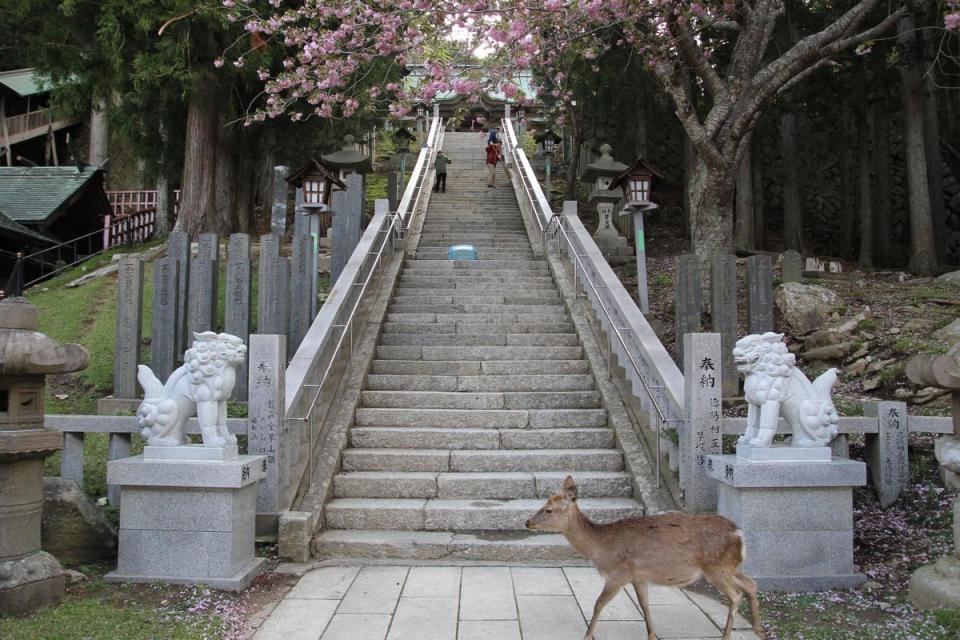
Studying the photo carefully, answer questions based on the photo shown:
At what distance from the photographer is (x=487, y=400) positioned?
7.52 m

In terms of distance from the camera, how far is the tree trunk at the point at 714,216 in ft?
32.3

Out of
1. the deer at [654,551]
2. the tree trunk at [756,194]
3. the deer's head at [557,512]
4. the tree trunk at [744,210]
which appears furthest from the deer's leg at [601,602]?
the tree trunk at [756,194]

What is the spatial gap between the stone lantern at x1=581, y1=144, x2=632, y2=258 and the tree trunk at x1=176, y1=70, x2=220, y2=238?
26.2 ft

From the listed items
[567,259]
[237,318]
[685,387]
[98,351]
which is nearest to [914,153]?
[567,259]

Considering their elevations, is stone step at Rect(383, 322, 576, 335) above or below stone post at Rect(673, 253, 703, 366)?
below

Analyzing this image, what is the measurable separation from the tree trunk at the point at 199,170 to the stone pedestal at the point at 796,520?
12.7 metres

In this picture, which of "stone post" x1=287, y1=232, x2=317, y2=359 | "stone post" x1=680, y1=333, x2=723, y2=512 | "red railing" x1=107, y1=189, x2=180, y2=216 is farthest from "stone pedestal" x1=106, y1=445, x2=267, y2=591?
"red railing" x1=107, y1=189, x2=180, y2=216

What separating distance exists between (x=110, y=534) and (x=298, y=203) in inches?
241

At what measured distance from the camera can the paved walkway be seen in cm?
411

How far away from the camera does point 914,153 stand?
47.5ft

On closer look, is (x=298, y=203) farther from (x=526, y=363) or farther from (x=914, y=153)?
(x=914, y=153)

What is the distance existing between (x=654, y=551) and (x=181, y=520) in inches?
122

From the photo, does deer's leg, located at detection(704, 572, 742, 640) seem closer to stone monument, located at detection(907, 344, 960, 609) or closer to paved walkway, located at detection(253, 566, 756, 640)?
paved walkway, located at detection(253, 566, 756, 640)

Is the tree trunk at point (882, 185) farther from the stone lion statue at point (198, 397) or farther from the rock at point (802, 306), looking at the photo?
the stone lion statue at point (198, 397)
